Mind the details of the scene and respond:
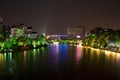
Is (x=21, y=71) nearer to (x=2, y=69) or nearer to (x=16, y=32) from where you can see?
(x=2, y=69)

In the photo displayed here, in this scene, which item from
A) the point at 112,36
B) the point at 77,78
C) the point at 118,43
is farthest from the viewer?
the point at 112,36

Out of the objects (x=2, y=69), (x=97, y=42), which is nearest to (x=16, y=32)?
(x=97, y=42)

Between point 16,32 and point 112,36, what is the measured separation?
3791 centimetres

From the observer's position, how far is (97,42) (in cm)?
5234

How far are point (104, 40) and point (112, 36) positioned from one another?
290 cm

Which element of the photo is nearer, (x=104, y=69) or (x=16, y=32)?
(x=104, y=69)

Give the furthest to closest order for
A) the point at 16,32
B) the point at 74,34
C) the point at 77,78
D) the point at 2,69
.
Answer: the point at 74,34 → the point at 16,32 → the point at 2,69 → the point at 77,78

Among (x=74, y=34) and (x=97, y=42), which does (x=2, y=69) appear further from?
(x=74, y=34)

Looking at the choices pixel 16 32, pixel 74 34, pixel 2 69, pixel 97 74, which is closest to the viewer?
pixel 97 74

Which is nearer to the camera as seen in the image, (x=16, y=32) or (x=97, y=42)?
(x=97, y=42)

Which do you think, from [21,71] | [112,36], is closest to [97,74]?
[21,71]

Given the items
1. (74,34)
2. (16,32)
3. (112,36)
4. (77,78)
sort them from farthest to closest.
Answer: (74,34) → (16,32) → (112,36) → (77,78)

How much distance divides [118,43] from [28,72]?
23.8 metres

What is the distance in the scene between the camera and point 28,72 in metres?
20.1
